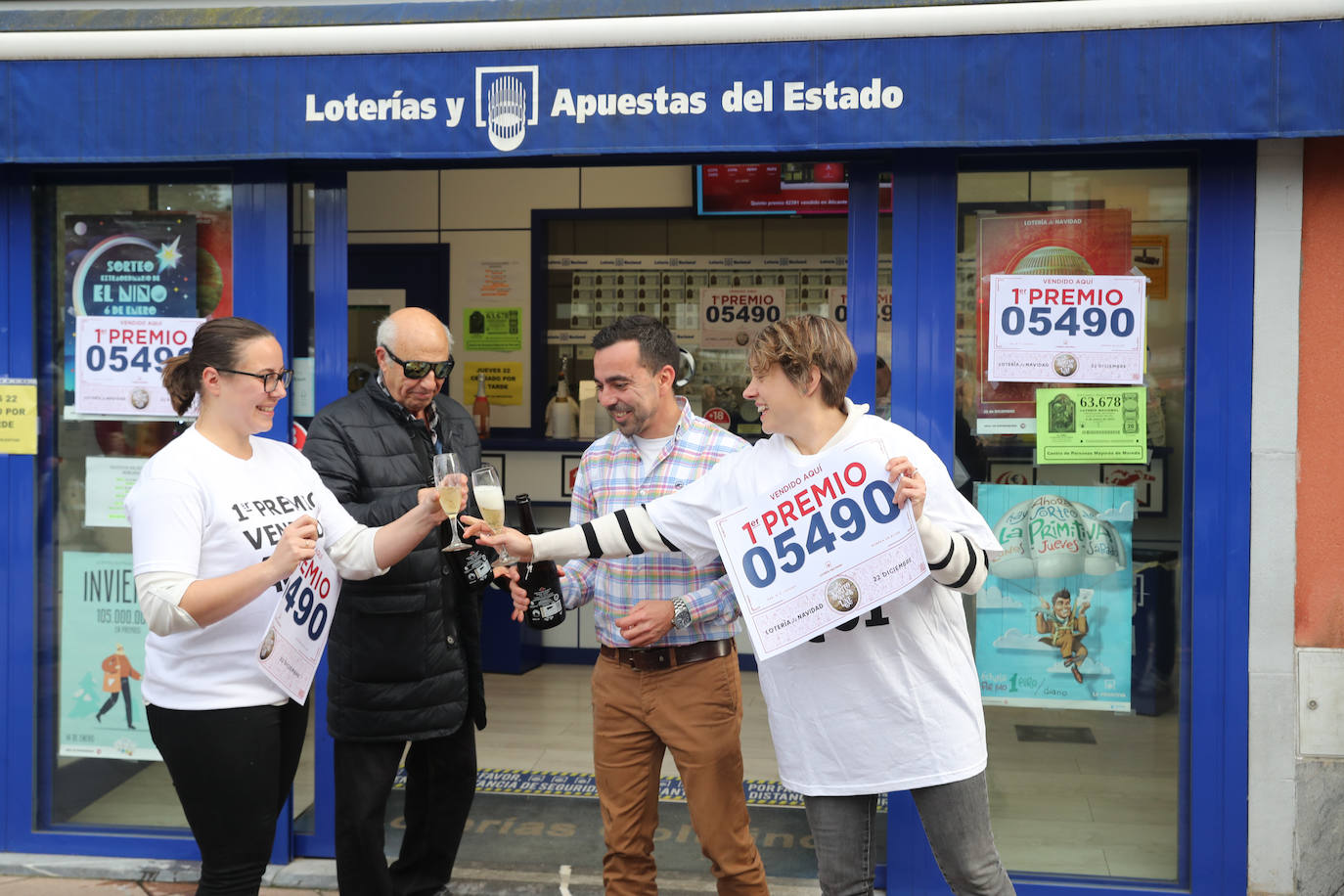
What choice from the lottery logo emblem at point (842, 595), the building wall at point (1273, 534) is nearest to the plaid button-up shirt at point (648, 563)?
the lottery logo emblem at point (842, 595)

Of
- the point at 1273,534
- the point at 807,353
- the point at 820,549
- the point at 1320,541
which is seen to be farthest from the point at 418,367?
the point at 1320,541

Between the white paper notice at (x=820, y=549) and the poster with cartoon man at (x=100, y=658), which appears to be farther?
the poster with cartoon man at (x=100, y=658)

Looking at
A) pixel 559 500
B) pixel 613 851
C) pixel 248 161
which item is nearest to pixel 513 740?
pixel 559 500

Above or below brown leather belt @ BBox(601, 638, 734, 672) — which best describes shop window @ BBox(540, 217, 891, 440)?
above

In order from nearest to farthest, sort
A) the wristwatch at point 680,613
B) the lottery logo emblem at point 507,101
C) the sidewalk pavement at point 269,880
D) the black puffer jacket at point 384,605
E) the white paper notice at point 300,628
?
the white paper notice at point 300,628, the wristwatch at point 680,613, the black puffer jacket at point 384,605, the lottery logo emblem at point 507,101, the sidewalk pavement at point 269,880

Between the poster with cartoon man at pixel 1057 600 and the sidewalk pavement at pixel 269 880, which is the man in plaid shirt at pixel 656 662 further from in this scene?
the poster with cartoon man at pixel 1057 600

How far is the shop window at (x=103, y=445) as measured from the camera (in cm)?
449

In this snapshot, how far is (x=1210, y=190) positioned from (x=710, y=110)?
1613 mm

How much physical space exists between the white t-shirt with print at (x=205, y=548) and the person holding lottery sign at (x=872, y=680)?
1.20 metres

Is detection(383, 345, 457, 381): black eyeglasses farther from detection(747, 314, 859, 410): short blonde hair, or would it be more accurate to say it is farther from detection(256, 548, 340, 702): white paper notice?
detection(747, 314, 859, 410): short blonde hair

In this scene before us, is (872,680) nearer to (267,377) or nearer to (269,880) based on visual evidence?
(267,377)

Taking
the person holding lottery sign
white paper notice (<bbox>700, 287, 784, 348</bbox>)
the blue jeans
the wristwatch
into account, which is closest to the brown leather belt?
the wristwatch

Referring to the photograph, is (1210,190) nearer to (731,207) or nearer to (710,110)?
(710,110)

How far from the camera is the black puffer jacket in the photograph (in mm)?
3639
